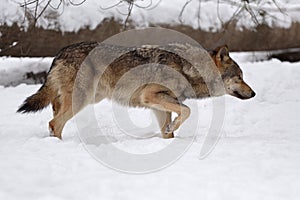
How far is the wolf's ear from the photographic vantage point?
5.55 m

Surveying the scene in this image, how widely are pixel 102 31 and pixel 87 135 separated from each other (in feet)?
12.6

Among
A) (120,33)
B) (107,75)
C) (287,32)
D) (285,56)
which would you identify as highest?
(107,75)

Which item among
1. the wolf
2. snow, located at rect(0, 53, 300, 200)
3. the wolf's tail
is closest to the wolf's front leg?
the wolf

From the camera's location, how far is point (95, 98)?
17.7 ft

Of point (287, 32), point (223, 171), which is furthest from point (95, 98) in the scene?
point (287, 32)

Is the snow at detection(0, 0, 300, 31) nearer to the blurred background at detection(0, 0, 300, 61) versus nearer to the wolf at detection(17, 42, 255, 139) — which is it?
the blurred background at detection(0, 0, 300, 61)

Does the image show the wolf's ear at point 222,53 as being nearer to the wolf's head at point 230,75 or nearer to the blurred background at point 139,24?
the wolf's head at point 230,75

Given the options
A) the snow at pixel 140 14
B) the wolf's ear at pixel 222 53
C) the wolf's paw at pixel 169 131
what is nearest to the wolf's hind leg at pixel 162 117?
the wolf's paw at pixel 169 131

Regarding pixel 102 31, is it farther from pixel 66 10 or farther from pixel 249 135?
pixel 249 135

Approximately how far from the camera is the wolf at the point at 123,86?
5176 mm

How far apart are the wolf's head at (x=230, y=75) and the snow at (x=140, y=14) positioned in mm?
2038

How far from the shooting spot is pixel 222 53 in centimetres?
559

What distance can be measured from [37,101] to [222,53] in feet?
8.29

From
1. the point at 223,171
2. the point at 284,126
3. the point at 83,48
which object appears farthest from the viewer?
the point at 284,126
